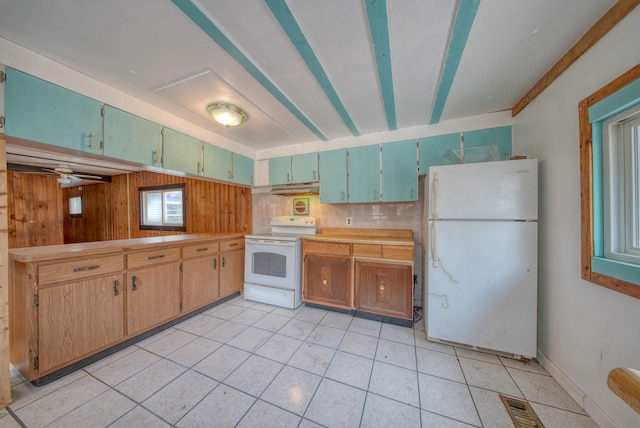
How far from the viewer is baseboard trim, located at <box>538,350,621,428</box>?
120cm

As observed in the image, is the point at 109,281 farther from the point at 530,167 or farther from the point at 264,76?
the point at 530,167

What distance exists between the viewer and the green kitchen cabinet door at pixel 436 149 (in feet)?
8.00

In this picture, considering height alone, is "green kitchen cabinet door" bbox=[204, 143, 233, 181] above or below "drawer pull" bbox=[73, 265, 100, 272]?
above

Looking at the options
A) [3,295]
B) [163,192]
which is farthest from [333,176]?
[163,192]

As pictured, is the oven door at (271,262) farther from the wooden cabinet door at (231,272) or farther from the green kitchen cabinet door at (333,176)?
the green kitchen cabinet door at (333,176)

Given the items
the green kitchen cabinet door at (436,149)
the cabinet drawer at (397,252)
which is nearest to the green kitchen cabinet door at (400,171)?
the green kitchen cabinet door at (436,149)

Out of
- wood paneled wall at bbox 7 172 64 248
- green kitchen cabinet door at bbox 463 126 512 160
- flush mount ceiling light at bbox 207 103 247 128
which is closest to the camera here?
flush mount ceiling light at bbox 207 103 247 128

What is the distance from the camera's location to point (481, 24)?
48.3 inches

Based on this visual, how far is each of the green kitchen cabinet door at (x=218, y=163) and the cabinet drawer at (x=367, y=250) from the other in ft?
6.66

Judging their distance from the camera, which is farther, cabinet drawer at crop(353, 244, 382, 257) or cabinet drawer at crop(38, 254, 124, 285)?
cabinet drawer at crop(353, 244, 382, 257)

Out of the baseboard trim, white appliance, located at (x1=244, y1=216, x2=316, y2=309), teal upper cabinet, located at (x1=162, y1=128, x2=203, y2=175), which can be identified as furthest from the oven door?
the baseboard trim

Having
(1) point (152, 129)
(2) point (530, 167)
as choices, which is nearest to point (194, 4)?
(1) point (152, 129)

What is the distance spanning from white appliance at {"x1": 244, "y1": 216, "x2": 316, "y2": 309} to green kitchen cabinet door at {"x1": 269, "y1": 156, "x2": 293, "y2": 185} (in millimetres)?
688

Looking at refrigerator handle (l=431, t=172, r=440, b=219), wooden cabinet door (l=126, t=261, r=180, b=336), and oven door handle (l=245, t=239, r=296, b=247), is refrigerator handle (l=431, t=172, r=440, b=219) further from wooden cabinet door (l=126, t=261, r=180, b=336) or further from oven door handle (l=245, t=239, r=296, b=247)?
wooden cabinet door (l=126, t=261, r=180, b=336)
